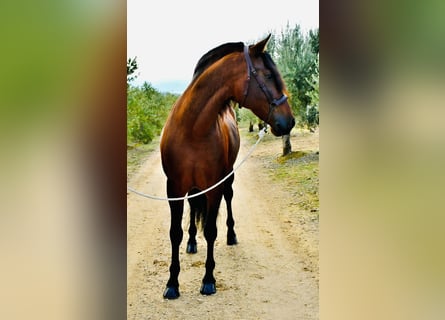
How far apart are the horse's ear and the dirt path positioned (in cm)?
47

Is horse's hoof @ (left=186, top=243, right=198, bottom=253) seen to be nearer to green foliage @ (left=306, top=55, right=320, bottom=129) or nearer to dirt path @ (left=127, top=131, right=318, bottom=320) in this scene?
dirt path @ (left=127, top=131, right=318, bottom=320)

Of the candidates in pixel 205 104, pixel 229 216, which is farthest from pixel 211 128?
pixel 229 216

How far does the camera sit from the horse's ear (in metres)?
2.48

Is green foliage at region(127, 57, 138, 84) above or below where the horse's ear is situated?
below

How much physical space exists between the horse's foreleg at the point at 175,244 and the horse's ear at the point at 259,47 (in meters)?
0.85

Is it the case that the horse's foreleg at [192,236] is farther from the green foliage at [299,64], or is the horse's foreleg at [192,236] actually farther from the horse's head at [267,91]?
the green foliage at [299,64]

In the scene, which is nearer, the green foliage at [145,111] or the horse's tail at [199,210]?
the green foliage at [145,111]

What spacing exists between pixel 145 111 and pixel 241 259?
888mm

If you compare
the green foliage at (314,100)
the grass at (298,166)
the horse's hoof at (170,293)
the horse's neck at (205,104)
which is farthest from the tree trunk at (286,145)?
the horse's hoof at (170,293)

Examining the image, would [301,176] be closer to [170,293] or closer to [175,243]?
[175,243]

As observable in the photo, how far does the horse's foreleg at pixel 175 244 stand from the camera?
8.22 feet

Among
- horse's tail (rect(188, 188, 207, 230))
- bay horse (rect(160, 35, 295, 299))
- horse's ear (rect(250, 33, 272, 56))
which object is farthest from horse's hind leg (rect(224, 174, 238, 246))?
horse's ear (rect(250, 33, 272, 56))
